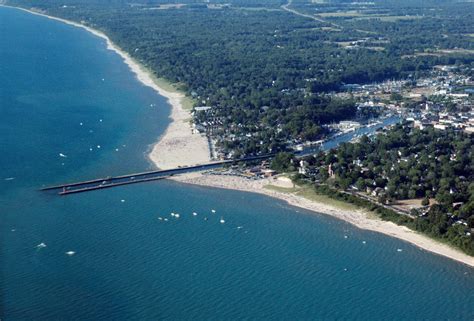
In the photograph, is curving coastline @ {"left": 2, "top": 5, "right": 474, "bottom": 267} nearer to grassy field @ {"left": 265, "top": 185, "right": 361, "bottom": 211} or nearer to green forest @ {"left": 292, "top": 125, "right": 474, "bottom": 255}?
grassy field @ {"left": 265, "top": 185, "right": 361, "bottom": 211}

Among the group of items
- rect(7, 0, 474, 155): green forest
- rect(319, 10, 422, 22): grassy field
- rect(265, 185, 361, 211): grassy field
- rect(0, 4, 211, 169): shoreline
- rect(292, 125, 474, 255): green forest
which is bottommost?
rect(319, 10, 422, 22): grassy field

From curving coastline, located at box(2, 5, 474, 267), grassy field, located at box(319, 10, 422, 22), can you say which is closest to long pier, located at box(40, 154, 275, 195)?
curving coastline, located at box(2, 5, 474, 267)

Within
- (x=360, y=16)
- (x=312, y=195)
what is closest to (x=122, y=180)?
(x=312, y=195)

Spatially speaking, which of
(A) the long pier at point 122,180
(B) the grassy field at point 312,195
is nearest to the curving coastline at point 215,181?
(B) the grassy field at point 312,195

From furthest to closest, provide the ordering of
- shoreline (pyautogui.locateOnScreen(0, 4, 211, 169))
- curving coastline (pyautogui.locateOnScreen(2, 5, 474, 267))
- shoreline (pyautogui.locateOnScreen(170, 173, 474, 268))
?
shoreline (pyautogui.locateOnScreen(0, 4, 211, 169)), curving coastline (pyautogui.locateOnScreen(2, 5, 474, 267)), shoreline (pyautogui.locateOnScreen(170, 173, 474, 268))

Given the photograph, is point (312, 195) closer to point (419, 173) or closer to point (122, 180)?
point (419, 173)
